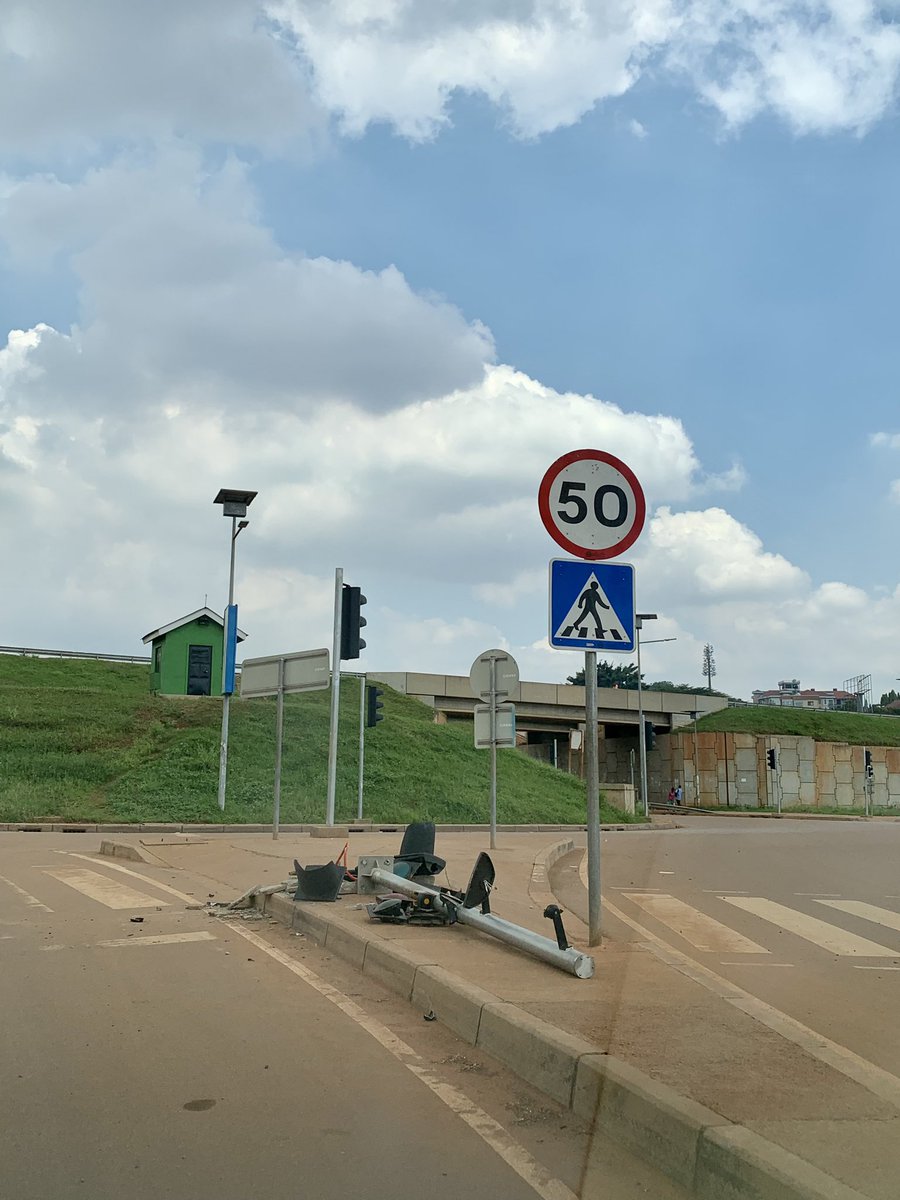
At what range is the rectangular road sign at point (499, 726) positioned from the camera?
1645 cm

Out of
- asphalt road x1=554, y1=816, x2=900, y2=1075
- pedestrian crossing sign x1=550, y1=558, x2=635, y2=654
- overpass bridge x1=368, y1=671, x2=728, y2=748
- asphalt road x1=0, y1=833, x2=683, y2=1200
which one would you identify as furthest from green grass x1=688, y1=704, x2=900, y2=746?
asphalt road x1=0, y1=833, x2=683, y2=1200

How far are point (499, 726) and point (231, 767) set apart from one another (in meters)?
15.8

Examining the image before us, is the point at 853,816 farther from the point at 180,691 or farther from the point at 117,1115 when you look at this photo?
the point at 117,1115

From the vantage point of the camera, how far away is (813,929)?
10.5 metres

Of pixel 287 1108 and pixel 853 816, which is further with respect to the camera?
pixel 853 816

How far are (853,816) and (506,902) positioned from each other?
45722mm

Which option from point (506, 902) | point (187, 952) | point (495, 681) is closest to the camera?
point (187, 952)

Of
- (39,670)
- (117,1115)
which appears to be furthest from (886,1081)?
(39,670)

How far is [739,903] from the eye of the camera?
40.5 ft

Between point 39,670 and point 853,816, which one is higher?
point 39,670

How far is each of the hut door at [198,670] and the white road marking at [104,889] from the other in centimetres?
2644

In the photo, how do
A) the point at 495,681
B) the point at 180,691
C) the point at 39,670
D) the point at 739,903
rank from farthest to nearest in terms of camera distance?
1. the point at 39,670
2. the point at 180,691
3. the point at 495,681
4. the point at 739,903

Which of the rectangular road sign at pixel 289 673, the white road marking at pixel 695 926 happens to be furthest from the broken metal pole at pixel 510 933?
the rectangular road sign at pixel 289 673

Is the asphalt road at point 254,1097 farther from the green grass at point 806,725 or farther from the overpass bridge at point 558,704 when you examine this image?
the green grass at point 806,725
